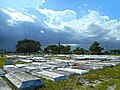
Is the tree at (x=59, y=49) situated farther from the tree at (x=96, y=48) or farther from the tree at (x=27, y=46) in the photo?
the tree at (x=96, y=48)

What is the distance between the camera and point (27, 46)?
383ft

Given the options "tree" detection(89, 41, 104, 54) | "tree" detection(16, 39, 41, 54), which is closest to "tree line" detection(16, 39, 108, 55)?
"tree" detection(16, 39, 41, 54)

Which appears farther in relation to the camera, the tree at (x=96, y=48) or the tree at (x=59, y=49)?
the tree at (x=59, y=49)

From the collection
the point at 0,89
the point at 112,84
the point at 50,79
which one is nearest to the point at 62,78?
the point at 50,79

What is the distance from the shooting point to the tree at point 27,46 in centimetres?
11694

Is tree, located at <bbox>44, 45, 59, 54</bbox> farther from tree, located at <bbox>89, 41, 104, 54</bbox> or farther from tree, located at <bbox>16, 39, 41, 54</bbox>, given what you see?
tree, located at <bbox>89, 41, 104, 54</bbox>

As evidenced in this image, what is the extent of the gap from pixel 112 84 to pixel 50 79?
6041 millimetres

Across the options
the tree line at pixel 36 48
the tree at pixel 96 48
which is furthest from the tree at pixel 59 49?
the tree at pixel 96 48

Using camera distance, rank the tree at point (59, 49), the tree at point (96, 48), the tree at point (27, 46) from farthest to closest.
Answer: the tree at point (27, 46) < the tree at point (59, 49) < the tree at point (96, 48)

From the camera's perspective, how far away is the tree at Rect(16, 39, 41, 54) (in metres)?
117

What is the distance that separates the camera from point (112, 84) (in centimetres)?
1934

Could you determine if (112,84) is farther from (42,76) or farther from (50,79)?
(42,76)

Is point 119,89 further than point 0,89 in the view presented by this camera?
Yes

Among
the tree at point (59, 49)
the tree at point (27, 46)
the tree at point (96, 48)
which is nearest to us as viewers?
the tree at point (96, 48)
